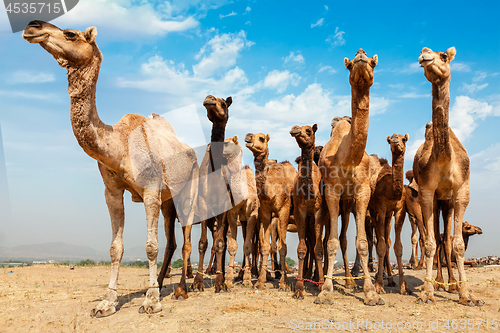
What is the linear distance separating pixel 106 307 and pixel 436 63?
8581 mm

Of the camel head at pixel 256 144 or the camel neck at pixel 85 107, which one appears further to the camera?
the camel head at pixel 256 144

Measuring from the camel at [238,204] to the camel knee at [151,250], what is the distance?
2689 millimetres


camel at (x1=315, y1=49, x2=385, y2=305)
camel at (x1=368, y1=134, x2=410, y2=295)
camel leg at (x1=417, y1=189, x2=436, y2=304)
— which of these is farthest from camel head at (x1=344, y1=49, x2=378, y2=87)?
camel leg at (x1=417, y1=189, x2=436, y2=304)

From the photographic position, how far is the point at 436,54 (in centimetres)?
747

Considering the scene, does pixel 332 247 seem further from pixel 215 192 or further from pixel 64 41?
pixel 64 41

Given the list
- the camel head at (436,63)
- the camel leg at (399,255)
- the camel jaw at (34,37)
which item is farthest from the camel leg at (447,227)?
the camel jaw at (34,37)

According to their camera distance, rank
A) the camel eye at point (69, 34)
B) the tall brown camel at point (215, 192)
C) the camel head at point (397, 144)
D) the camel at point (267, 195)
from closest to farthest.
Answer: the camel eye at point (69, 34), the tall brown camel at point (215, 192), the camel head at point (397, 144), the camel at point (267, 195)

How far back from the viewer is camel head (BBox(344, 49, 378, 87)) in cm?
686

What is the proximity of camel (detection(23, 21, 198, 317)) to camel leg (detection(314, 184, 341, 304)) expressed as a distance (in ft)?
10.6

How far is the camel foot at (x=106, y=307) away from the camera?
6.30 m

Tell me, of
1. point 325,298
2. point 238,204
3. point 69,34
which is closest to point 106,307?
point 238,204

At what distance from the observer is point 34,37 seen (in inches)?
226

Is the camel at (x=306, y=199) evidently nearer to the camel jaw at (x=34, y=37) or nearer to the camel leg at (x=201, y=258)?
the camel leg at (x=201, y=258)

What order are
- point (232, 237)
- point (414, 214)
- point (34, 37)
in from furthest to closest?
point (414, 214), point (232, 237), point (34, 37)
